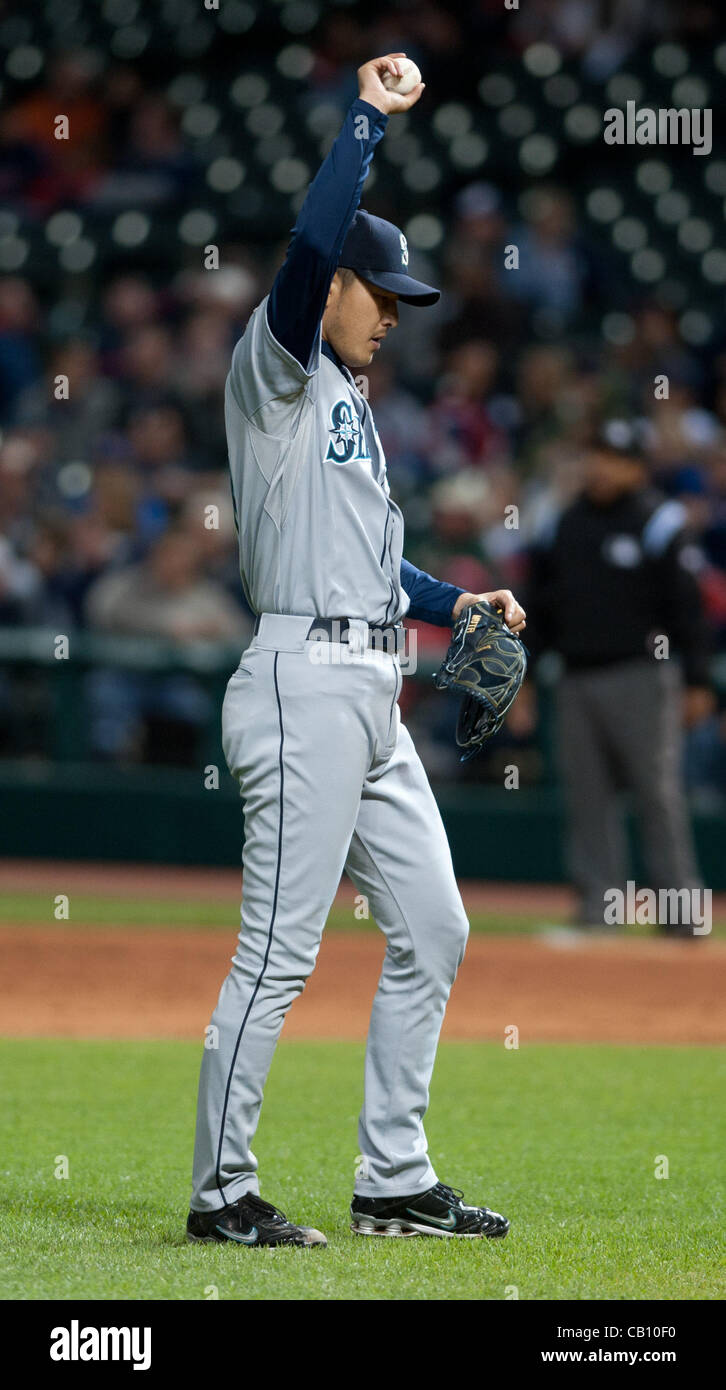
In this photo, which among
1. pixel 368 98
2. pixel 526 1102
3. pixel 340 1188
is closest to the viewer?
pixel 368 98

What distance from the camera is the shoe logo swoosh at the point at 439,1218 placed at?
3.73 meters

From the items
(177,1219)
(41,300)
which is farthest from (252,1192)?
(41,300)

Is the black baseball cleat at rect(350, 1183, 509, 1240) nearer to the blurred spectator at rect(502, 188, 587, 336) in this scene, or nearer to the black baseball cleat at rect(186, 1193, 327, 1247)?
the black baseball cleat at rect(186, 1193, 327, 1247)

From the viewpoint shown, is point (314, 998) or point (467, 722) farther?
point (314, 998)

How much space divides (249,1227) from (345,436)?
152 cm

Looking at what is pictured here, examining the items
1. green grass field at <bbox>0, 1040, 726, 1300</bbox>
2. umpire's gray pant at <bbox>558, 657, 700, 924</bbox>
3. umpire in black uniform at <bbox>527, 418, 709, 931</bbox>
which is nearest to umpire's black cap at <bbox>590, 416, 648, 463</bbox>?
umpire in black uniform at <bbox>527, 418, 709, 931</bbox>

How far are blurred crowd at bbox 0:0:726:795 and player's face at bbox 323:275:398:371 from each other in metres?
5.61

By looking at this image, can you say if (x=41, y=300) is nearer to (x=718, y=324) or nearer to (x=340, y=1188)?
(x=718, y=324)

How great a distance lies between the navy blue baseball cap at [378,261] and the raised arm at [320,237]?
9.0 inches

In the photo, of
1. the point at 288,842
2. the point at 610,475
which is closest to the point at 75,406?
the point at 610,475

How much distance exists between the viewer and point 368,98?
3414 millimetres

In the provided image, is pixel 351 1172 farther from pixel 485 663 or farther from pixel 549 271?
pixel 549 271

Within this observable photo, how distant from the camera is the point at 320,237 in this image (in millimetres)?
3324
